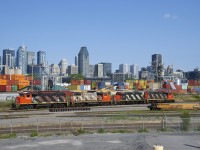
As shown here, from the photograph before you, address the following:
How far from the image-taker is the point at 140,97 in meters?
87.7

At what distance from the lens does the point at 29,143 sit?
27.2 meters

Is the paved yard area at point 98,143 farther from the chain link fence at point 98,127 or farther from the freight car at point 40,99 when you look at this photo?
the freight car at point 40,99

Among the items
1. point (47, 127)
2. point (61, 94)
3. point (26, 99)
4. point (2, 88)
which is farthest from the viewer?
point (2, 88)

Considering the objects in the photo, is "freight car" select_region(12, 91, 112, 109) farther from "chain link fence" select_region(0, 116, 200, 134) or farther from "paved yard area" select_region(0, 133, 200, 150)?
"paved yard area" select_region(0, 133, 200, 150)

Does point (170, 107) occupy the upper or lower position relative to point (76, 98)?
lower

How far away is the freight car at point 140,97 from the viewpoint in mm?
85062

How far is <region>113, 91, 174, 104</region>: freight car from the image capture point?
8506 cm

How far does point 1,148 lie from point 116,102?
60.4 metres

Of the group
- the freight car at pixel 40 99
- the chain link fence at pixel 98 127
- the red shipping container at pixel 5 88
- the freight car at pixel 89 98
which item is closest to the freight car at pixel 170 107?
the freight car at pixel 89 98

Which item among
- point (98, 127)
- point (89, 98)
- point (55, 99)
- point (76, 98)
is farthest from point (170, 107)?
point (98, 127)

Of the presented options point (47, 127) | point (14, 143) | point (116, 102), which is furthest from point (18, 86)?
point (14, 143)

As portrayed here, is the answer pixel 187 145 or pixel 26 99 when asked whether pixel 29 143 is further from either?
pixel 26 99

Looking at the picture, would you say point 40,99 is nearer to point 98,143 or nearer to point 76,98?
point 76,98

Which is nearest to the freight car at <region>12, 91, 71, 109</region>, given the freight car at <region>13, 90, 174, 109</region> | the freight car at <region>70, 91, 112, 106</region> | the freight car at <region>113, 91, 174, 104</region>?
the freight car at <region>13, 90, 174, 109</region>
